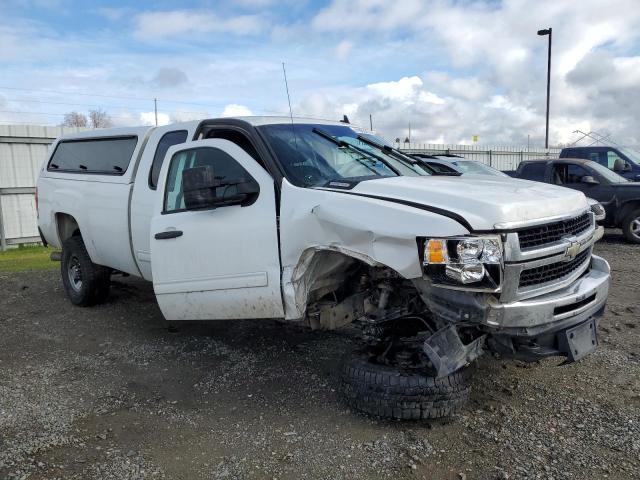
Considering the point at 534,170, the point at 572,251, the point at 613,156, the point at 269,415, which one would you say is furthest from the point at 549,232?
the point at 613,156

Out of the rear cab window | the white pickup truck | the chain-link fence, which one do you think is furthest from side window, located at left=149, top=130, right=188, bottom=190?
the chain-link fence

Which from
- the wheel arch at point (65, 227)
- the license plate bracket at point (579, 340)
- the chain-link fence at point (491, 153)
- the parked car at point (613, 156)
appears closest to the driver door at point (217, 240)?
the license plate bracket at point (579, 340)

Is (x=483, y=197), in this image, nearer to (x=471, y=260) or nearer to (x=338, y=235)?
(x=471, y=260)

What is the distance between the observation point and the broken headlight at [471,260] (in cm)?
298

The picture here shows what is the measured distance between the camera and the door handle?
436 cm

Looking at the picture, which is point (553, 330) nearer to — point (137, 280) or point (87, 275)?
point (87, 275)

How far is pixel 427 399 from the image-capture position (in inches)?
136

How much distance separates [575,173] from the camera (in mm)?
11672

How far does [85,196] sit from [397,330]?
424 centimetres

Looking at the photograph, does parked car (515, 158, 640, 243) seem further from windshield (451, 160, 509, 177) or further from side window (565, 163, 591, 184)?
windshield (451, 160, 509, 177)

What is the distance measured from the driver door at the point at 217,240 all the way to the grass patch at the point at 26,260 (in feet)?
21.4

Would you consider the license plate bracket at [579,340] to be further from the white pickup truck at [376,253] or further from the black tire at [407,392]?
the black tire at [407,392]

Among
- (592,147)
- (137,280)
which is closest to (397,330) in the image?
(137,280)

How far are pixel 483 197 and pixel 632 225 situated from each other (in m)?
9.30
